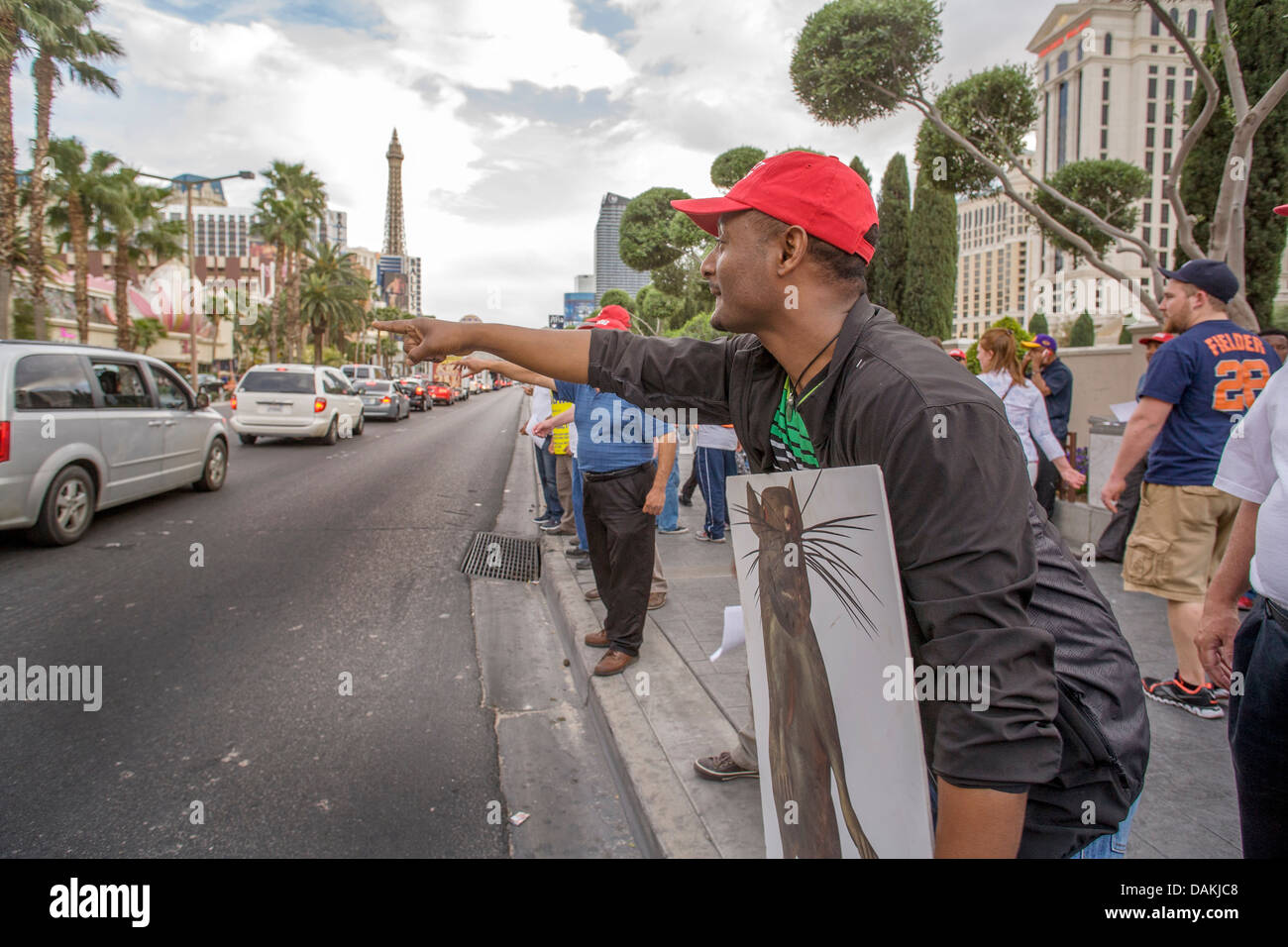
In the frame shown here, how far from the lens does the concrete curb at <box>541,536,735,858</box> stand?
2.59 metres

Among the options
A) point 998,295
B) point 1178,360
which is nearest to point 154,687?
point 1178,360

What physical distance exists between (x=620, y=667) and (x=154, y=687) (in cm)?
234

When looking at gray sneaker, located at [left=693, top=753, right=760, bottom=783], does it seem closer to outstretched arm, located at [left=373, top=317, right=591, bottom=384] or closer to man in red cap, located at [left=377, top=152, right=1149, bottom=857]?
man in red cap, located at [left=377, top=152, right=1149, bottom=857]

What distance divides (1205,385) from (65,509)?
8.41 metres

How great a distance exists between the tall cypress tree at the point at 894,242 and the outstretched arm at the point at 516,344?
1196 inches

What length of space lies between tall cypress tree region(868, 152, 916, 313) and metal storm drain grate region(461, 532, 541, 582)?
25470 mm

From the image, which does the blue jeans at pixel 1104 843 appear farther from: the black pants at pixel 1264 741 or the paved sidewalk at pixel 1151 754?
the paved sidewalk at pixel 1151 754

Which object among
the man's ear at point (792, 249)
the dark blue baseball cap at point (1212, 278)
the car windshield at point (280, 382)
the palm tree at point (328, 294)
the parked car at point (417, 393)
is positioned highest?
the palm tree at point (328, 294)

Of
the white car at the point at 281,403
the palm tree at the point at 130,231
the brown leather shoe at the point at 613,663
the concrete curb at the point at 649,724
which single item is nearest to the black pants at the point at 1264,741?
the concrete curb at the point at 649,724

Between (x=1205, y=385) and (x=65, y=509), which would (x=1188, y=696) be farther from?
(x=65, y=509)

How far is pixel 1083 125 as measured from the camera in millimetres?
73625

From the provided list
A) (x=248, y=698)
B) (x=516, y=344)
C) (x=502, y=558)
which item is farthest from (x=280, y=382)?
(x=516, y=344)

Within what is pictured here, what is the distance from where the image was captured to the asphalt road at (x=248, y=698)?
2.72m

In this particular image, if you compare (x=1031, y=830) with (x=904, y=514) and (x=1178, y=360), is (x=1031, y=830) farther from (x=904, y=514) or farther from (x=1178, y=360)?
(x=1178, y=360)
